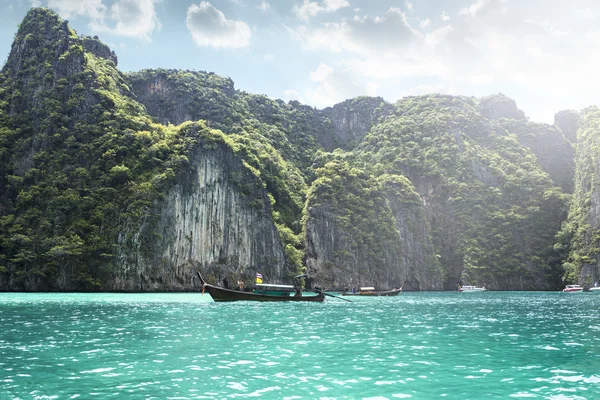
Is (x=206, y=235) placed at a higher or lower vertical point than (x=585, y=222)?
lower

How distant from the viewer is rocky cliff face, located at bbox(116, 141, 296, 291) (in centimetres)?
6594

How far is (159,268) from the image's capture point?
219 ft

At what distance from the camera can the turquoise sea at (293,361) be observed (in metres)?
10.7

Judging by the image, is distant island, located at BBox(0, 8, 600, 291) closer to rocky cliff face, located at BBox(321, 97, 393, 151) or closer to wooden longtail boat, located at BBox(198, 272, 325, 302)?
rocky cliff face, located at BBox(321, 97, 393, 151)

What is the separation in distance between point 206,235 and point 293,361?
201 feet

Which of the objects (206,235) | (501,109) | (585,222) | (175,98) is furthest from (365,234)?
(501,109)

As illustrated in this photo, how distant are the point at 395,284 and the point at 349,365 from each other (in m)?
82.0

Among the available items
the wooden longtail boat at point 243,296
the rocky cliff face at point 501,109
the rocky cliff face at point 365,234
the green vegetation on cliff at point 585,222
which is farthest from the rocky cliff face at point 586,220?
the wooden longtail boat at point 243,296

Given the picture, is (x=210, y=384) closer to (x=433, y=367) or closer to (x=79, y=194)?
(x=433, y=367)

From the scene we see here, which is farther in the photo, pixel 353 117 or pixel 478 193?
pixel 353 117

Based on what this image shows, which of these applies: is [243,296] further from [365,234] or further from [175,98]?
[175,98]

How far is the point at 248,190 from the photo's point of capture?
269ft

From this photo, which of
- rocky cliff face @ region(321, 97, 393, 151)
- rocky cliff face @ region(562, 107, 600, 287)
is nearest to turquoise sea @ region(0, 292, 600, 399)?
rocky cliff face @ region(562, 107, 600, 287)

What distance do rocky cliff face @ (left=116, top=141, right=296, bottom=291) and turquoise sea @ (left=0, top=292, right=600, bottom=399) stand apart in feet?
139
